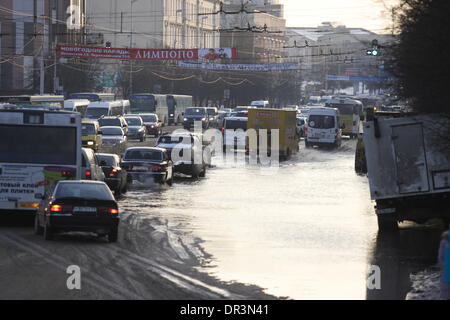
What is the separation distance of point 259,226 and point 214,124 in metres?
69.5

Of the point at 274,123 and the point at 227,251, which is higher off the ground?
the point at 274,123

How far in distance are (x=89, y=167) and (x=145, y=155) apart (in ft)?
29.8

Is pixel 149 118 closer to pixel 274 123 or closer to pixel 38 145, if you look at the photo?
pixel 274 123

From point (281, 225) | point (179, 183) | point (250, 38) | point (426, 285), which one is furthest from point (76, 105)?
point (250, 38)

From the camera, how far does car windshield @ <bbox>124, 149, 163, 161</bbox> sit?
39.3m

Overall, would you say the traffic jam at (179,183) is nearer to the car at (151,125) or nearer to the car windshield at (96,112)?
the car windshield at (96,112)

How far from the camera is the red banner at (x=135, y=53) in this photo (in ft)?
227

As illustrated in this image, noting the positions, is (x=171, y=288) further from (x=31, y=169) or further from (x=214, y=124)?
(x=214, y=124)

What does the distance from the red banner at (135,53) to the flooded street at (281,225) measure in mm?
22295

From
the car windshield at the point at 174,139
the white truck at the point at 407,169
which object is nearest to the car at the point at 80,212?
the white truck at the point at 407,169

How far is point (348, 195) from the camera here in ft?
124

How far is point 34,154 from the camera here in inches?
1019

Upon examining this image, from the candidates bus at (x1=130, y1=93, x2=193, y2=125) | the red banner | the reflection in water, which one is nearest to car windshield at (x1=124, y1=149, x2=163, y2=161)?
the reflection in water

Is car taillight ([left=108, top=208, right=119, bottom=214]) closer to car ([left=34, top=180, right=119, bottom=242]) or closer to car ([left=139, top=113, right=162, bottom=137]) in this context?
car ([left=34, top=180, right=119, bottom=242])
